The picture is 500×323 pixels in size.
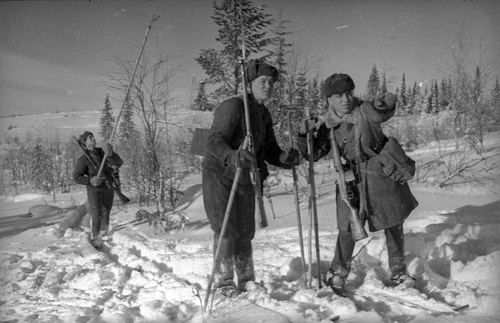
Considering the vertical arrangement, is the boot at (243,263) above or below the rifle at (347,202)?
below

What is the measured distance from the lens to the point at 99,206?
209 inches

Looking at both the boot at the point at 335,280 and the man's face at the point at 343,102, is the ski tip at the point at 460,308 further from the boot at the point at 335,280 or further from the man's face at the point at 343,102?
the man's face at the point at 343,102

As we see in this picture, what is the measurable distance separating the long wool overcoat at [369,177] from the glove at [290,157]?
1.20 feet

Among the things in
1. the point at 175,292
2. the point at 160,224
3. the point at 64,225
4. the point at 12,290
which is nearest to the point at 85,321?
the point at 175,292

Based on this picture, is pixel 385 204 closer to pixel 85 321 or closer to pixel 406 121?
pixel 85 321

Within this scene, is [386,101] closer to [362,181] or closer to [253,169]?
[362,181]

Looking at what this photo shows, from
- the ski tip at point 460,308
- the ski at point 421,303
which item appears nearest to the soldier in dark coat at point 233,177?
the ski at point 421,303

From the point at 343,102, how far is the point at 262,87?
650 millimetres

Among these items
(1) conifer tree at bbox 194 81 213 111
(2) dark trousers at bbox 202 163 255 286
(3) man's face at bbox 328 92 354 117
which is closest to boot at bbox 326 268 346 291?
(2) dark trousers at bbox 202 163 255 286

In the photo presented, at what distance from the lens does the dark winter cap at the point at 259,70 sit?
2621 millimetres

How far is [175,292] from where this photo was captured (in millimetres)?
2814

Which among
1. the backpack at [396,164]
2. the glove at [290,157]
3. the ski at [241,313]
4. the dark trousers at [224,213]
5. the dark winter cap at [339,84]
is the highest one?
the dark winter cap at [339,84]

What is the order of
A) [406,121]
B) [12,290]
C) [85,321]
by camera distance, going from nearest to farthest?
[85,321] < [12,290] < [406,121]

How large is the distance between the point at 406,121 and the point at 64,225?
28506 mm
